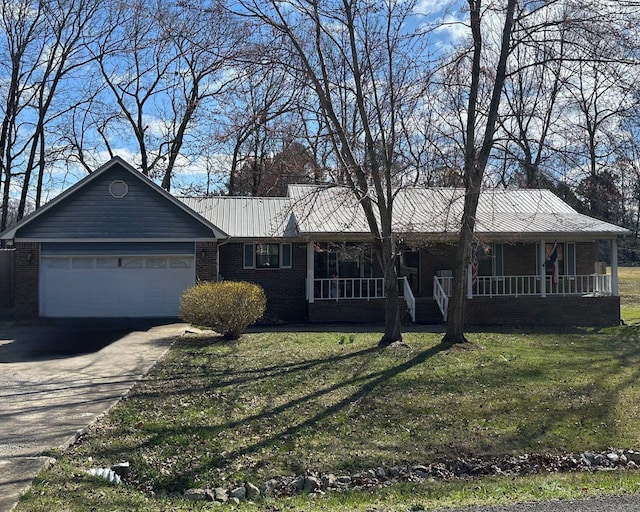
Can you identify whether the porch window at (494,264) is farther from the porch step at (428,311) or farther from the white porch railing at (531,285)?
the porch step at (428,311)

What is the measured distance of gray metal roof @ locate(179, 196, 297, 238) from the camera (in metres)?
20.0

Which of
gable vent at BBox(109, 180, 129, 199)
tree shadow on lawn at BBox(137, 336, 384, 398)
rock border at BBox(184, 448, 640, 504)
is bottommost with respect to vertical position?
rock border at BBox(184, 448, 640, 504)

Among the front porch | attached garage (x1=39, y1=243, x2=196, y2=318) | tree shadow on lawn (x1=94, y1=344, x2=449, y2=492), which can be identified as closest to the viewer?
tree shadow on lawn (x1=94, y1=344, x2=449, y2=492)

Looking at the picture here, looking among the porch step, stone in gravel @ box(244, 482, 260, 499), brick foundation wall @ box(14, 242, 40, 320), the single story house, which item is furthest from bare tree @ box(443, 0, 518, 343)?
brick foundation wall @ box(14, 242, 40, 320)

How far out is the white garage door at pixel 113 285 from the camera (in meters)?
18.6

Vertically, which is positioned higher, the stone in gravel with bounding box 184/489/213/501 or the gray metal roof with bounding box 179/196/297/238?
the gray metal roof with bounding box 179/196/297/238

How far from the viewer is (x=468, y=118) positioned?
1243 cm

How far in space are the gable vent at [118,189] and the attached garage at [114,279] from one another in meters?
1.52

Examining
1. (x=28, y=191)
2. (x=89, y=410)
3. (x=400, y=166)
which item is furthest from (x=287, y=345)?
(x=28, y=191)

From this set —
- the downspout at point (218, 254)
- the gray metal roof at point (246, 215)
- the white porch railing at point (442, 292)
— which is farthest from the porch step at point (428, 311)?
the downspout at point (218, 254)

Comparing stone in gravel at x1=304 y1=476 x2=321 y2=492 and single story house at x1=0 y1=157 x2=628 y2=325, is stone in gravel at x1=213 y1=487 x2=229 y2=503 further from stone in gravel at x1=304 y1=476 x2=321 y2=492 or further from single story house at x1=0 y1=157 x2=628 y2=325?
single story house at x1=0 y1=157 x2=628 y2=325

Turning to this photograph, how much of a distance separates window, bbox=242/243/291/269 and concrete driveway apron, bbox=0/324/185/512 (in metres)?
3.64

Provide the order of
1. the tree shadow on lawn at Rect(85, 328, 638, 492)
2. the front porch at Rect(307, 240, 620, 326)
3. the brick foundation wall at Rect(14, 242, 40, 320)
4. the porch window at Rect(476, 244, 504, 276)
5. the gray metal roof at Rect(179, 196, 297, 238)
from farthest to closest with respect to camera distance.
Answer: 1. the porch window at Rect(476, 244, 504, 276)
2. the gray metal roof at Rect(179, 196, 297, 238)
3. the front porch at Rect(307, 240, 620, 326)
4. the brick foundation wall at Rect(14, 242, 40, 320)
5. the tree shadow on lawn at Rect(85, 328, 638, 492)

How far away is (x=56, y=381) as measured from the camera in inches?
393
